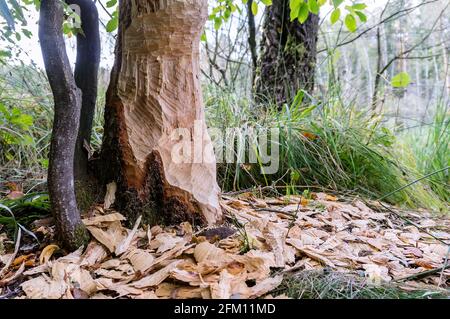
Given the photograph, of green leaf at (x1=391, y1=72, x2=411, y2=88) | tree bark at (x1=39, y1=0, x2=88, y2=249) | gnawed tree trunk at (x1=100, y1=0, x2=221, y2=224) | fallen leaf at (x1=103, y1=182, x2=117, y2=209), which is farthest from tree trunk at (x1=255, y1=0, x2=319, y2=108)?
tree bark at (x1=39, y1=0, x2=88, y2=249)

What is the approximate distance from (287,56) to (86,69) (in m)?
1.63

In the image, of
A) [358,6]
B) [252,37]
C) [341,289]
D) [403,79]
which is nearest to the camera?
[341,289]

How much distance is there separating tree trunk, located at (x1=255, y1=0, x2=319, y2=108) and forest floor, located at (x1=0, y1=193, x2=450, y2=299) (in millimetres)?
1333

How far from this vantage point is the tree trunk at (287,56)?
2.42 m

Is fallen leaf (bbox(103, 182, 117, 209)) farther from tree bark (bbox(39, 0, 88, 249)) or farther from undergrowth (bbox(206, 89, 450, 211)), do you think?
undergrowth (bbox(206, 89, 450, 211))

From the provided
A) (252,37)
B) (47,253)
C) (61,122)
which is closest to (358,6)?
(61,122)

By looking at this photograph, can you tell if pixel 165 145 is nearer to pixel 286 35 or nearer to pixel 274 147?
pixel 274 147

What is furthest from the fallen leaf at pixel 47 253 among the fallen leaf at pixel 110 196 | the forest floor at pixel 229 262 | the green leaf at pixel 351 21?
the green leaf at pixel 351 21

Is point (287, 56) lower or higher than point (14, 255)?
higher

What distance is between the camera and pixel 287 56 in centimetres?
244

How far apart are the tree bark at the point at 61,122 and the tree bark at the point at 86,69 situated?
0.25m

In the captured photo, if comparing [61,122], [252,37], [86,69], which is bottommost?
[61,122]

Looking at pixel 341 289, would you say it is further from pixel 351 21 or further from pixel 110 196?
pixel 351 21
